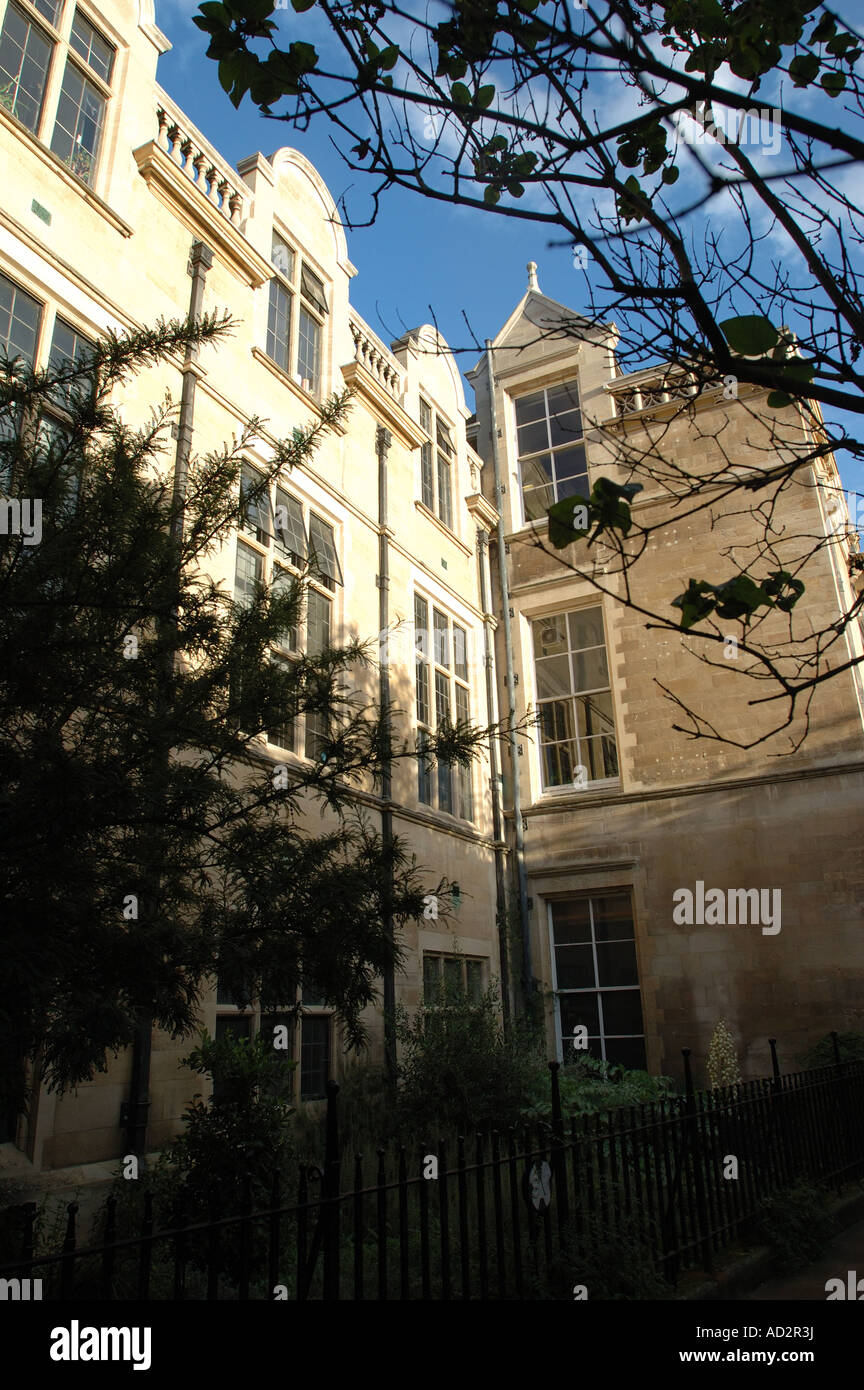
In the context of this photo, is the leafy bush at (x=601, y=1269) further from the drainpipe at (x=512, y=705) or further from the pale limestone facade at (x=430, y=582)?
the drainpipe at (x=512, y=705)

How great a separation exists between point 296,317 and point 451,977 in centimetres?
843

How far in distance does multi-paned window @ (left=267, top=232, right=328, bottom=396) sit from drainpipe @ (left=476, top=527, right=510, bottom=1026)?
4814 millimetres

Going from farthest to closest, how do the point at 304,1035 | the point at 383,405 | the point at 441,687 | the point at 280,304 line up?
the point at 441,687, the point at 383,405, the point at 280,304, the point at 304,1035

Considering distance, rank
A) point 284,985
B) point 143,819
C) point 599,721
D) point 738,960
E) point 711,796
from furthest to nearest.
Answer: point 599,721 < point 711,796 < point 738,960 < point 284,985 < point 143,819

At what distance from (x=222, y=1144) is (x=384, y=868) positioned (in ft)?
8.34

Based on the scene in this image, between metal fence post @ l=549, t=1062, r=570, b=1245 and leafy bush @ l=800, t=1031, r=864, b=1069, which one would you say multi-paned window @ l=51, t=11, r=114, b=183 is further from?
leafy bush @ l=800, t=1031, r=864, b=1069

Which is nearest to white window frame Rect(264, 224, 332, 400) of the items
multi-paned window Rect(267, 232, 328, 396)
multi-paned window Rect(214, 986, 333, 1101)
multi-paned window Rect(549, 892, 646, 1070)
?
multi-paned window Rect(267, 232, 328, 396)

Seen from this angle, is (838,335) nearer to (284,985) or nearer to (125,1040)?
(284,985)

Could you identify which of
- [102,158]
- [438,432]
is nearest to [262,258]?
[102,158]

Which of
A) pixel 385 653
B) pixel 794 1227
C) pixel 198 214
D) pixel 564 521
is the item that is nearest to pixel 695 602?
pixel 564 521

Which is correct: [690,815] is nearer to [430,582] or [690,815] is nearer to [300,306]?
[430,582]

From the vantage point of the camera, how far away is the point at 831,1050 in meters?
10.6

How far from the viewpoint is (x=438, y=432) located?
15836 mm

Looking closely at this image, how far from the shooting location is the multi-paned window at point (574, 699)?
48.0ft
